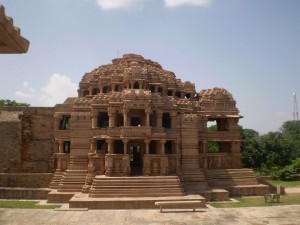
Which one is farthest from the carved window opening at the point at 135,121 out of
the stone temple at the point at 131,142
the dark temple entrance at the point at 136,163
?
the dark temple entrance at the point at 136,163

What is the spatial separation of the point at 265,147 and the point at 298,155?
347 inches

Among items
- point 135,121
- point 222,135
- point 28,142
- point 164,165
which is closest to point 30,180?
point 28,142

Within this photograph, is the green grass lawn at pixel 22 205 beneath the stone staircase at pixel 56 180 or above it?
beneath

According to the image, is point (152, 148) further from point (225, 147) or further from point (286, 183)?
point (286, 183)

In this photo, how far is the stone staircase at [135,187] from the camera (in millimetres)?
19281

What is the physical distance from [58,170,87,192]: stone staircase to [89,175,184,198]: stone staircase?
216cm

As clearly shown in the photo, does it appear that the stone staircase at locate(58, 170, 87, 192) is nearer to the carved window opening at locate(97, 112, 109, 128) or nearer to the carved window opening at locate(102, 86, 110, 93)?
the carved window opening at locate(97, 112, 109, 128)

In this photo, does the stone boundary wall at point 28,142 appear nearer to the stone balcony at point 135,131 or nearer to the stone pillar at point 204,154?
the stone balcony at point 135,131

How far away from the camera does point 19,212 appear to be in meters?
16.8

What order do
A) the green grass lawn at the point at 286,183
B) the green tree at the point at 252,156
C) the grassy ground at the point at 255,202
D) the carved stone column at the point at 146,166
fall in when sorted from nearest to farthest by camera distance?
the grassy ground at the point at 255,202, the carved stone column at the point at 146,166, the green grass lawn at the point at 286,183, the green tree at the point at 252,156

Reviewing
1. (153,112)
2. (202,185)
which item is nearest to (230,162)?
(202,185)

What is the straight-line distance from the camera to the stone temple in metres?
20.1

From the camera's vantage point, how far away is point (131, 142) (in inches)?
899

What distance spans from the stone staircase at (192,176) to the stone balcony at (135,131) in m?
3.69
